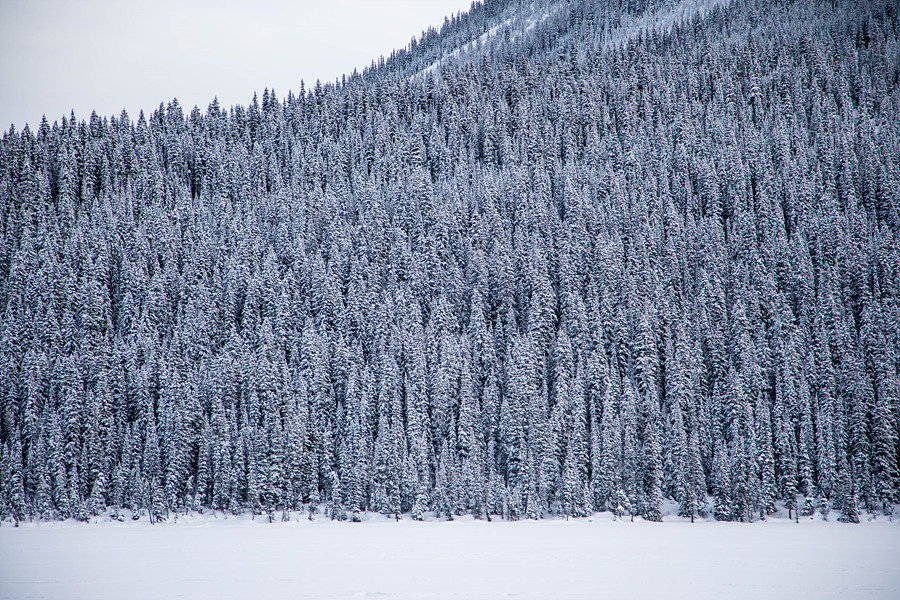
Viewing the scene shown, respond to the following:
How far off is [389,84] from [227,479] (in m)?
141

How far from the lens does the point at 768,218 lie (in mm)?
124250

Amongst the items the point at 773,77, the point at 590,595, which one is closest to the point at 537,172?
the point at 773,77

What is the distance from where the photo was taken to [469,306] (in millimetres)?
111812

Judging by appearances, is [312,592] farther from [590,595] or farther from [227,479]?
[227,479]

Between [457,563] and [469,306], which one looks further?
[469,306]

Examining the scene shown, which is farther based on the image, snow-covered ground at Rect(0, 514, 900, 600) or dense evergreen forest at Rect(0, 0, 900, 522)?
dense evergreen forest at Rect(0, 0, 900, 522)

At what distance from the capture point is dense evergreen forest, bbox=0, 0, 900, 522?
8019cm

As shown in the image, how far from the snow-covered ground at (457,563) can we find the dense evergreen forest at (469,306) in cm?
1902

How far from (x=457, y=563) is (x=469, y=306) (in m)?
76.0

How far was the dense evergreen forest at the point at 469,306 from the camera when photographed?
80.2 metres

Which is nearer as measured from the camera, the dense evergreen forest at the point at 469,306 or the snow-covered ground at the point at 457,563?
the snow-covered ground at the point at 457,563

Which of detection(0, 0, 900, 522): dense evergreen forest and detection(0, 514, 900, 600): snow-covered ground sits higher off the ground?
detection(0, 0, 900, 522): dense evergreen forest

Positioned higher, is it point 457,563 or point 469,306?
point 469,306

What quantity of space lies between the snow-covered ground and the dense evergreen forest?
19.0 m
